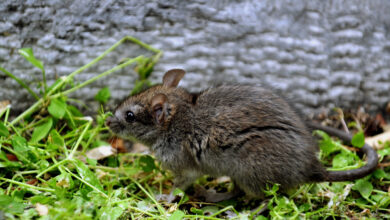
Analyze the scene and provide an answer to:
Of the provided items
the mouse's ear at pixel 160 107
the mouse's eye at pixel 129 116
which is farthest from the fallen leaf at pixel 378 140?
the mouse's eye at pixel 129 116

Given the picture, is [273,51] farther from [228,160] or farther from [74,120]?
[74,120]

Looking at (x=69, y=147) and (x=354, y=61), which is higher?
(x=354, y=61)

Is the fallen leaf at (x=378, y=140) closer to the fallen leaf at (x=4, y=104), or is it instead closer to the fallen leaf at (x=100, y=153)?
the fallen leaf at (x=100, y=153)

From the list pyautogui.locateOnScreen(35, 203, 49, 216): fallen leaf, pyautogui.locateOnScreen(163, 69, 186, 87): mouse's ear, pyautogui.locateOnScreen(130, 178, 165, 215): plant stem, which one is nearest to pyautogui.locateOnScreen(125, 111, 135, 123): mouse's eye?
pyautogui.locateOnScreen(163, 69, 186, 87): mouse's ear

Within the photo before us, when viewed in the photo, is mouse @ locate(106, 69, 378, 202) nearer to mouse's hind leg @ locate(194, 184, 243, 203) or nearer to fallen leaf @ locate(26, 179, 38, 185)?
mouse's hind leg @ locate(194, 184, 243, 203)

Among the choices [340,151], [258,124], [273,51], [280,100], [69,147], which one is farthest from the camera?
[273,51]

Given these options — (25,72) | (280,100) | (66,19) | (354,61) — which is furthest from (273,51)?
(25,72)

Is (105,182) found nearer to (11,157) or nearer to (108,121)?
(108,121)
